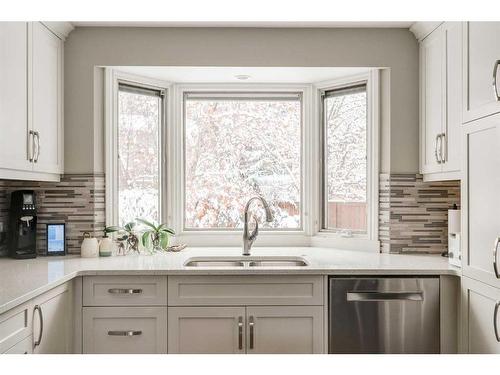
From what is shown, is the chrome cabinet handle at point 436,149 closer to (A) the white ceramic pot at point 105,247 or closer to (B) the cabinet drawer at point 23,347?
(A) the white ceramic pot at point 105,247

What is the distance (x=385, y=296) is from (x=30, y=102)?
206 centimetres

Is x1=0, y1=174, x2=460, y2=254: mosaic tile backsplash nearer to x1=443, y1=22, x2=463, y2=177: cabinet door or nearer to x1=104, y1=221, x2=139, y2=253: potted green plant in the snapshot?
x1=104, y1=221, x2=139, y2=253: potted green plant

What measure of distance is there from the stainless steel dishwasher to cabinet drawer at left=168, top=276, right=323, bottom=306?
0.12 metres

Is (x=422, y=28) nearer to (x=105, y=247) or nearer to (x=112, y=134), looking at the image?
(x=112, y=134)

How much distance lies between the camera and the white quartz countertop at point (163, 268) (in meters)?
2.14

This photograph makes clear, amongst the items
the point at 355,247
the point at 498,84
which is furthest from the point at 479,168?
the point at 355,247

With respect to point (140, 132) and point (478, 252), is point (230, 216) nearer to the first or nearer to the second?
point (140, 132)

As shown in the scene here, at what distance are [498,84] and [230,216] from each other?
1.95m

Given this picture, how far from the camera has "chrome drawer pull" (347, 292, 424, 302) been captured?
7.93 ft

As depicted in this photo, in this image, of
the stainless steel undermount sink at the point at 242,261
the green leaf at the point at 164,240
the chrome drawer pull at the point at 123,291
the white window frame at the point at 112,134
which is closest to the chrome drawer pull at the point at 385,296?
the stainless steel undermount sink at the point at 242,261

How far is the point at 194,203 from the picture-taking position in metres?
3.38

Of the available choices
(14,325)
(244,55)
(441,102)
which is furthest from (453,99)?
(14,325)

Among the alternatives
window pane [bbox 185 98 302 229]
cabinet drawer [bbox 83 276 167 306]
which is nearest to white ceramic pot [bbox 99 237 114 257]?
cabinet drawer [bbox 83 276 167 306]

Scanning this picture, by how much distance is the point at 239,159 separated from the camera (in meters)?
3.40
